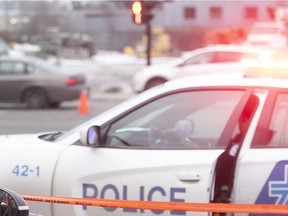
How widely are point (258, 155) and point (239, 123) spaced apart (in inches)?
14.0

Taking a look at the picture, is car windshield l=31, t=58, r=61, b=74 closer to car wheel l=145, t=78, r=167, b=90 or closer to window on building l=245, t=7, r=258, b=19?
car wheel l=145, t=78, r=167, b=90

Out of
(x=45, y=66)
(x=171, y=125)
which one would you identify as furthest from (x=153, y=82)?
(x=171, y=125)

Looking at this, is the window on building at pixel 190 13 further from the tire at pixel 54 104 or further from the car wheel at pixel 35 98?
the car wheel at pixel 35 98

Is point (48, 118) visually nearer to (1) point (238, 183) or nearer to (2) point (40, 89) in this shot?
(2) point (40, 89)

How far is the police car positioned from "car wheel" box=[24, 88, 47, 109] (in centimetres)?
1380

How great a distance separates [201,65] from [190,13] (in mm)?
58292

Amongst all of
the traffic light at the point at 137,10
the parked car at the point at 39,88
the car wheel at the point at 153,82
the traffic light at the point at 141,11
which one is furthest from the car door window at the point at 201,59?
the traffic light at the point at 137,10

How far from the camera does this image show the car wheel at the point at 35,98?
1866cm

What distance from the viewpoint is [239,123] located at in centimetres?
464

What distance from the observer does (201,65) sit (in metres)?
20.6

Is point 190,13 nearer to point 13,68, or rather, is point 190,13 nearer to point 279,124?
point 13,68

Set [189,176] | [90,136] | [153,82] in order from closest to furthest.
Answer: [189,176] < [90,136] < [153,82]

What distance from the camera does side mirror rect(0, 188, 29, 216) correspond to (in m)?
3.11

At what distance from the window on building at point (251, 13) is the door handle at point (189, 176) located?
67643mm
